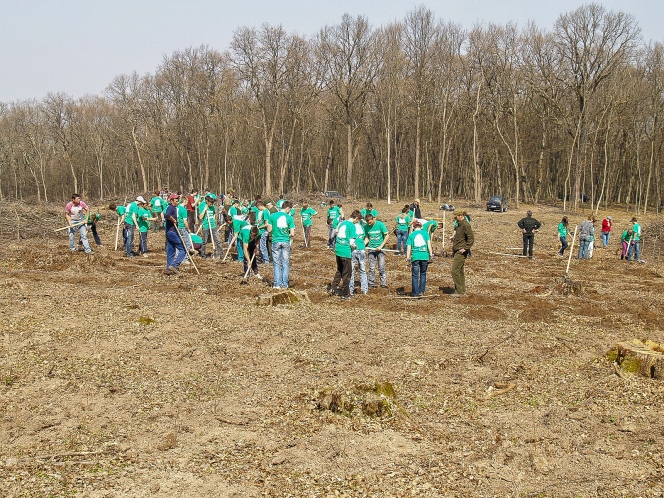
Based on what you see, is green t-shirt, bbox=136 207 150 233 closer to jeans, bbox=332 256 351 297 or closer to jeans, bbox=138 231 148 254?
jeans, bbox=138 231 148 254

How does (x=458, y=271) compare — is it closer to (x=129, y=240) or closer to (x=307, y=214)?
(x=307, y=214)

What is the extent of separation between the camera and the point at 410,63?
47.5m

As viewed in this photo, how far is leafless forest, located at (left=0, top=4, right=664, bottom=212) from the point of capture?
44.2m

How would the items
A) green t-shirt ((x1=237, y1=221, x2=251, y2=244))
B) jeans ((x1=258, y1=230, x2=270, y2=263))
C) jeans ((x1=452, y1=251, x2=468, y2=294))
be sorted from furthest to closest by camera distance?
jeans ((x1=258, y1=230, x2=270, y2=263)) → green t-shirt ((x1=237, y1=221, x2=251, y2=244)) → jeans ((x1=452, y1=251, x2=468, y2=294))

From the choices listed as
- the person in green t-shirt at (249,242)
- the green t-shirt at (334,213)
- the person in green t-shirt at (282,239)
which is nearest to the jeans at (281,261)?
the person in green t-shirt at (282,239)

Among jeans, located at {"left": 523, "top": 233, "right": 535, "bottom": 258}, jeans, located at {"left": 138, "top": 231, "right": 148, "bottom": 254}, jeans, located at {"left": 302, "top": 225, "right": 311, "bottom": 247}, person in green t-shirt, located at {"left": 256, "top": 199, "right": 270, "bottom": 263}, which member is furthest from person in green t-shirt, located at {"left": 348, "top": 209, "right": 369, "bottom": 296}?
jeans, located at {"left": 523, "top": 233, "right": 535, "bottom": 258}

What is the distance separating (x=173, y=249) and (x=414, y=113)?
39.6 m

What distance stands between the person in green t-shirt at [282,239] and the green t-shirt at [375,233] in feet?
5.91

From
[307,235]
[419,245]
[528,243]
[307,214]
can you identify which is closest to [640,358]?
[419,245]

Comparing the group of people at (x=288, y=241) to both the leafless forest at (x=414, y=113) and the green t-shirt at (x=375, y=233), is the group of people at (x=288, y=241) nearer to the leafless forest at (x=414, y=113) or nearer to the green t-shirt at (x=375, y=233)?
the green t-shirt at (x=375, y=233)

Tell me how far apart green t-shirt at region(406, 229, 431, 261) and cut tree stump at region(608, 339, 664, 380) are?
4.76 m

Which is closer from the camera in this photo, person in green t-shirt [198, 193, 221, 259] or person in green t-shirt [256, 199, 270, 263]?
person in green t-shirt [256, 199, 270, 263]

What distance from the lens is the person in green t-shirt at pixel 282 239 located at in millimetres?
12344

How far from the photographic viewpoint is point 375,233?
43.1 feet
